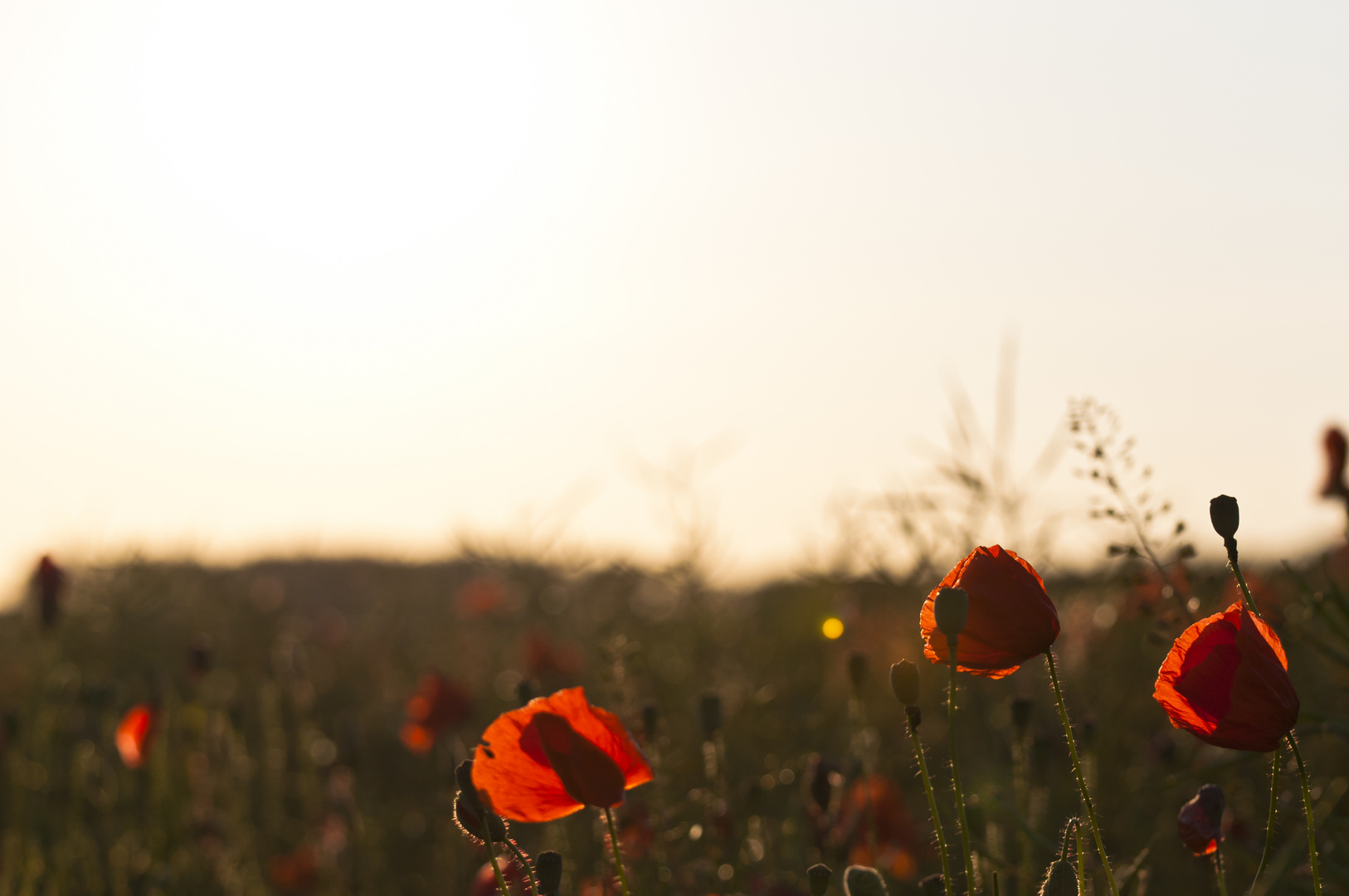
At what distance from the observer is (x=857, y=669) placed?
1.61 m

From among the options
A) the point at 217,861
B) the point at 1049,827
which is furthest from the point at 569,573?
the point at 1049,827

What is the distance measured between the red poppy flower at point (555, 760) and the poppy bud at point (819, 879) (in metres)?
0.21

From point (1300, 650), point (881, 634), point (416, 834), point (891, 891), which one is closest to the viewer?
point (891, 891)

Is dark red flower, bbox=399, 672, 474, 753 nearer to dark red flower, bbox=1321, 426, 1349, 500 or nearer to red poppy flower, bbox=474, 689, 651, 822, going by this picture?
red poppy flower, bbox=474, 689, 651, 822

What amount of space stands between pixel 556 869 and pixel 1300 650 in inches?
106

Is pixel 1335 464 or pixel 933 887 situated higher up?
pixel 1335 464

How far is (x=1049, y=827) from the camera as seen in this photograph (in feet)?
7.73

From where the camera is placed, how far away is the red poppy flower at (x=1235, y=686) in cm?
102

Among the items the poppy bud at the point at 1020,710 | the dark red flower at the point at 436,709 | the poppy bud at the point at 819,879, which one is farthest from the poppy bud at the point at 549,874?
the dark red flower at the point at 436,709

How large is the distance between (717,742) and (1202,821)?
2.68 feet

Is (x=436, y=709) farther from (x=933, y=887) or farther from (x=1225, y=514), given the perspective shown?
(x=1225, y=514)

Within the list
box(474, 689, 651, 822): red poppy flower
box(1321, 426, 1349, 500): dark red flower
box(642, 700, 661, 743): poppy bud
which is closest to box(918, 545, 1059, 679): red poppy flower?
box(474, 689, 651, 822): red poppy flower

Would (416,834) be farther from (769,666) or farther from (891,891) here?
(891,891)

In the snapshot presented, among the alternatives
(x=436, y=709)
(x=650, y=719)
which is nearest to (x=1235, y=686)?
(x=650, y=719)
